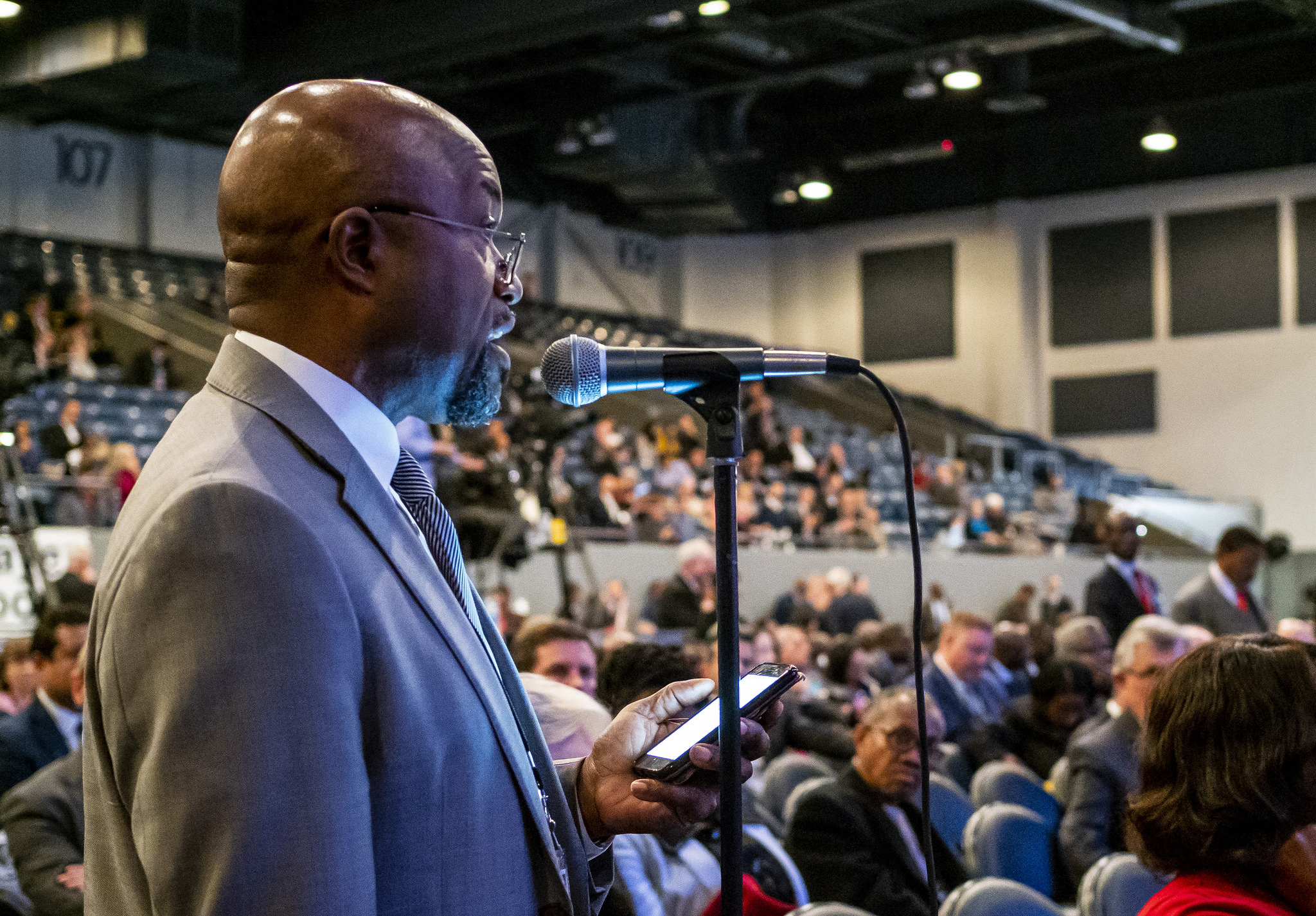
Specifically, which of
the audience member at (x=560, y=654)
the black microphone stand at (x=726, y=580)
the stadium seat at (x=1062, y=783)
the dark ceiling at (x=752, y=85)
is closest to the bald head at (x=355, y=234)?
the black microphone stand at (x=726, y=580)

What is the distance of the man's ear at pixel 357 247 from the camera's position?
114 centimetres

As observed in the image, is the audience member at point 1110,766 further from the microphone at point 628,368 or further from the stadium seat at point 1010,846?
the microphone at point 628,368

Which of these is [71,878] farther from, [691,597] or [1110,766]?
[691,597]

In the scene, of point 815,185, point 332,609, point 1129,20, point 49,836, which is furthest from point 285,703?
point 815,185

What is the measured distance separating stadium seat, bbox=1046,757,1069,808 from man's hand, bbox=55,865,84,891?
9.30 ft

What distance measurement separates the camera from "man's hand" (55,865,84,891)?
10.0 ft

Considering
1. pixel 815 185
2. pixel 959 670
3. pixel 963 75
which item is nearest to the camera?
pixel 959 670

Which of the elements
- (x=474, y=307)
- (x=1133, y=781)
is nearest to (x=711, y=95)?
(x=1133, y=781)

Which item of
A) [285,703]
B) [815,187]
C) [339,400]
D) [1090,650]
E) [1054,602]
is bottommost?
[1054,602]

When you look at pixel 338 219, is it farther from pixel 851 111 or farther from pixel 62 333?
pixel 851 111

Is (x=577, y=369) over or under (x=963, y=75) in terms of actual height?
under

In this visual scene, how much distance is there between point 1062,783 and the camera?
4.33m

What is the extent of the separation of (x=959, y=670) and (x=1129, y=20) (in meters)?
6.19

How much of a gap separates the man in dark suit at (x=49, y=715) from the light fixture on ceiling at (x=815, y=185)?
11.6 m
